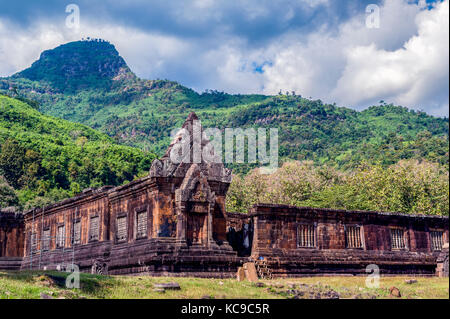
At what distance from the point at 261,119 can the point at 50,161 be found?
63.9 m

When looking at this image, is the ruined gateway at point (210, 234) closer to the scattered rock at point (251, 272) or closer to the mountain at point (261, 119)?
the scattered rock at point (251, 272)

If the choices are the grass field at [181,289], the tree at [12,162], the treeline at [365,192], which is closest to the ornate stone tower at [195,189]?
the grass field at [181,289]

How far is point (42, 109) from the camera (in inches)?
7205

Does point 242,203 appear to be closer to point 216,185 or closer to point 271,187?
point 271,187

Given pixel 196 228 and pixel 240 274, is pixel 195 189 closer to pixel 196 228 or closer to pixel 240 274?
pixel 196 228

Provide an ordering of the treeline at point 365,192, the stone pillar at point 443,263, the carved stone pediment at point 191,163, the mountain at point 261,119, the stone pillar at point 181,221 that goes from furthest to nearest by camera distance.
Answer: the mountain at point 261,119 < the treeline at point 365,192 < the stone pillar at point 443,263 < the carved stone pediment at point 191,163 < the stone pillar at point 181,221

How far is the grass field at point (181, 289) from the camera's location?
1758cm

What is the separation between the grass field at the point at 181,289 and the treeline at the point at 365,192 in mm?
26726

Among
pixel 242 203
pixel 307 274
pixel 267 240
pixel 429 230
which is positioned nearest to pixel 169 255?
pixel 267 240

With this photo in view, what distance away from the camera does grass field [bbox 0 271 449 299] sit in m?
17.6

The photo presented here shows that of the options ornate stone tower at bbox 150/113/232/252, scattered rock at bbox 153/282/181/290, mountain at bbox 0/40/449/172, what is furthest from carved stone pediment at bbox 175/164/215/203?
mountain at bbox 0/40/449/172

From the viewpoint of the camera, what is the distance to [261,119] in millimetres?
138000
